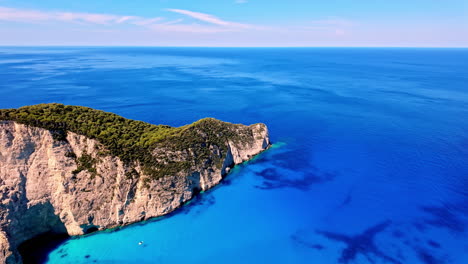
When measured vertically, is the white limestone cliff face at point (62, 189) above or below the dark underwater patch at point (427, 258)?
above

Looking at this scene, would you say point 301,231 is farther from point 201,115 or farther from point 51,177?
point 201,115

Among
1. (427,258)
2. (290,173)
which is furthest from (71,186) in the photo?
(427,258)

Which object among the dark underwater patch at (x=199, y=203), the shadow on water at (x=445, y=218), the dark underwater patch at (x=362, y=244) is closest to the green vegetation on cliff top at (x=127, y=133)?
the dark underwater patch at (x=199, y=203)

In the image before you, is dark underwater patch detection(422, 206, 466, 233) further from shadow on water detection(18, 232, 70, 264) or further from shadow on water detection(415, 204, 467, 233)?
shadow on water detection(18, 232, 70, 264)

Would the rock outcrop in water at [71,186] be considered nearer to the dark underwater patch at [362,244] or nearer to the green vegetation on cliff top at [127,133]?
the green vegetation on cliff top at [127,133]

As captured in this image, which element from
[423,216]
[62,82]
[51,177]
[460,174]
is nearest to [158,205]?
[51,177]

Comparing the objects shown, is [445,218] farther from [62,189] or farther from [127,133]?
[62,189]
